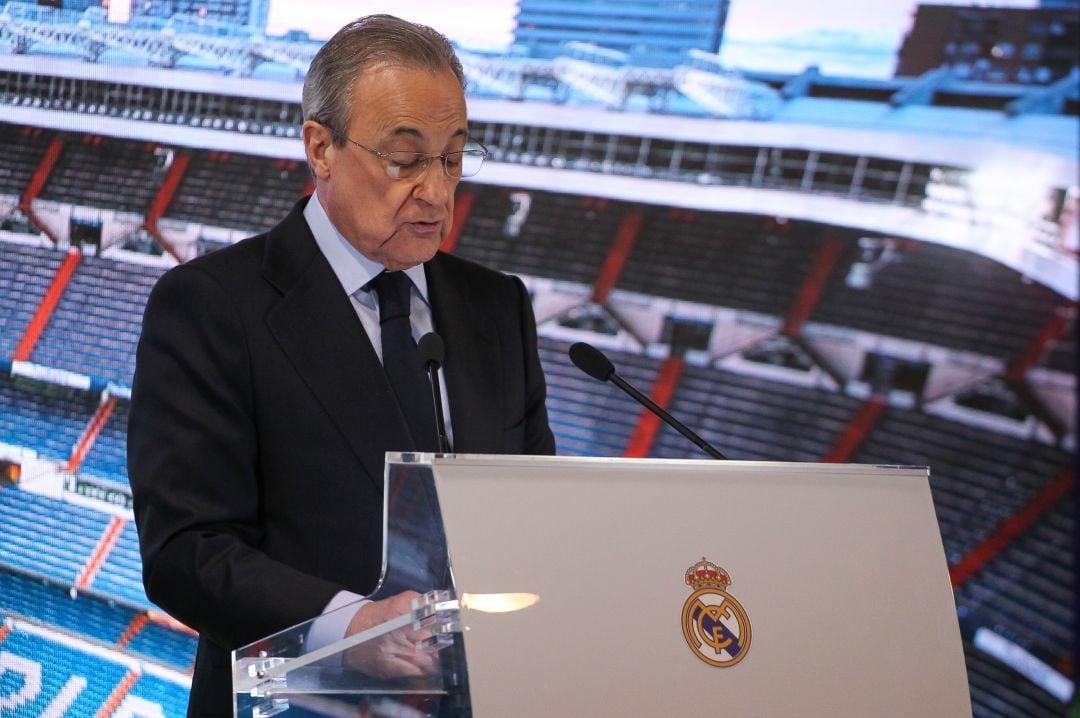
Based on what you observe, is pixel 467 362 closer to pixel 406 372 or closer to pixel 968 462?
pixel 406 372

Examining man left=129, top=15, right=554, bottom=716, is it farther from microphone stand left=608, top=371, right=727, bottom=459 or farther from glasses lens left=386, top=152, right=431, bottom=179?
microphone stand left=608, top=371, right=727, bottom=459

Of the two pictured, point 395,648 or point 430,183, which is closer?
point 395,648

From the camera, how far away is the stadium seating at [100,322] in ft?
13.5

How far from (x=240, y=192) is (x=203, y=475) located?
10.8 feet

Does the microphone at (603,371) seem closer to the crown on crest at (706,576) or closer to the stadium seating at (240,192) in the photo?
the crown on crest at (706,576)

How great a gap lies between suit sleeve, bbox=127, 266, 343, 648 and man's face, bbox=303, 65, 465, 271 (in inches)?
7.5

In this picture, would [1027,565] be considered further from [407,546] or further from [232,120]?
[407,546]

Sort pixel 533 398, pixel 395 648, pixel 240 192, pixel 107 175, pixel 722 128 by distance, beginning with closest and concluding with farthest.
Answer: pixel 395 648 → pixel 533 398 → pixel 722 128 → pixel 107 175 → pixel 240 192

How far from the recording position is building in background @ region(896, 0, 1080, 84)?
3518 mm

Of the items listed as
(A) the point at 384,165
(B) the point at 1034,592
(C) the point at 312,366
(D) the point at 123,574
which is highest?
(A) the point at 384,165

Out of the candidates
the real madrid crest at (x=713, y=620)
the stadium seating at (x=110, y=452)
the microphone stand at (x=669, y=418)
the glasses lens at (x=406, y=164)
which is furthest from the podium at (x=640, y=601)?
the stadium seating at (x=110, y=452)

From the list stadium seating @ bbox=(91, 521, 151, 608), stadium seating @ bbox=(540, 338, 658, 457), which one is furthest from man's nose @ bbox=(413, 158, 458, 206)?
stadium seating @ bbox=(540, 338, 658, 457)

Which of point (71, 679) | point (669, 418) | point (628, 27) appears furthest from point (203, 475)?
point (628, 27)

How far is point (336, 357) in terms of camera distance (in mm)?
1279
